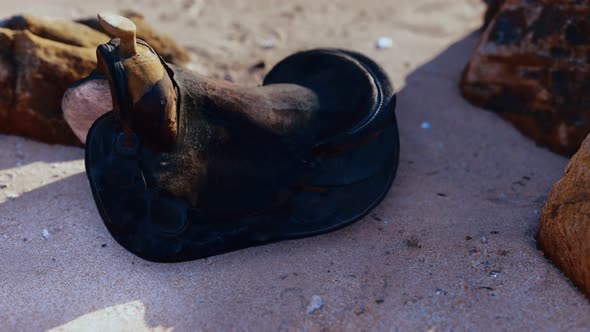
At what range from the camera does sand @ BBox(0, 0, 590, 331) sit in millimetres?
2146

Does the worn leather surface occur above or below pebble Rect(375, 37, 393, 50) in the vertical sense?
above

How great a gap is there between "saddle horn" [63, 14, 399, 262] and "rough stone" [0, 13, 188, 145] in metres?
0.62

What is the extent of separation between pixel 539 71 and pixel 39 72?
2.90m

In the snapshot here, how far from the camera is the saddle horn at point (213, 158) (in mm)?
2283

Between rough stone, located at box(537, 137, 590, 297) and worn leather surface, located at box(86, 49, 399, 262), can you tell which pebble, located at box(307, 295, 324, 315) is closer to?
worn leather surface, located at box(86, 49, 399, 262)

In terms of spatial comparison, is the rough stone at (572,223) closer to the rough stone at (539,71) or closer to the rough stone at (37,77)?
the rough stone at (539,71)

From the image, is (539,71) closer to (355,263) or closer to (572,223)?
(572,223)

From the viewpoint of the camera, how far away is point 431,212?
2.73 meters

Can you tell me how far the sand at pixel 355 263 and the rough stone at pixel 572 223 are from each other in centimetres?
6

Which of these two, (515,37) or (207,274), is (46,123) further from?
(515,37)

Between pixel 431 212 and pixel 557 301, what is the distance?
0.74 meters

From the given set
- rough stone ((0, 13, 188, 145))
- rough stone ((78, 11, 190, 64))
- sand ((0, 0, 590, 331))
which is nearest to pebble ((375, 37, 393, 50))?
sand ((0, 0, 590, 331))

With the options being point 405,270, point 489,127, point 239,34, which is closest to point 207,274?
point 405,270

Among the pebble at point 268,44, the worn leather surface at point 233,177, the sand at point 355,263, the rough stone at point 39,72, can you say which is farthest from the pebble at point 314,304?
the pebble at point 268,44
